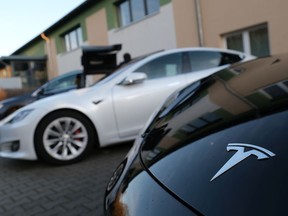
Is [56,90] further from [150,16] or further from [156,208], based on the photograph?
[156,208]

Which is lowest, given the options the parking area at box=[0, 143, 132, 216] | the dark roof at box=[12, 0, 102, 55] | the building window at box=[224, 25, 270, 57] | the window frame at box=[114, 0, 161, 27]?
the parking area at box=[0, 143, 132, 216]

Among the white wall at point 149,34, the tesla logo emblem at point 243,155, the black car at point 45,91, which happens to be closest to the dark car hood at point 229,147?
the tesla logo emblem at point 243,155

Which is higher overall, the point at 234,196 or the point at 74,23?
the point at 74,23

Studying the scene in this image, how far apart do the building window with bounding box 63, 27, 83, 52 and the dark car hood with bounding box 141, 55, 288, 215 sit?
661 inches

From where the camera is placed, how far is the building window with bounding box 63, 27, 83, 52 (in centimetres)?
1834

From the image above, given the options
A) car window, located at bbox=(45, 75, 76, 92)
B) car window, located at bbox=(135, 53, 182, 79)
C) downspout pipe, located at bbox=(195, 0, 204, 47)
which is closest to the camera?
car window, located at bbox=(135, 53, 182, 79)

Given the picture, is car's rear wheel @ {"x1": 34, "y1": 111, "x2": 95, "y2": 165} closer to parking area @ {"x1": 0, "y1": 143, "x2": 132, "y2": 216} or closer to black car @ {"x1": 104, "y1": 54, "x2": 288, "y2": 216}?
parking area @ {"x1": 0, "y1": 143, "x2": 132, "y2": 216}

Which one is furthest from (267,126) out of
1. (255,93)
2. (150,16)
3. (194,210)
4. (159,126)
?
(150,16)

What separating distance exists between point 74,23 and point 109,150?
14313mm

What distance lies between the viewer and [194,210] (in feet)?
3.60

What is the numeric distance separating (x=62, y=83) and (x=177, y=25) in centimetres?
424

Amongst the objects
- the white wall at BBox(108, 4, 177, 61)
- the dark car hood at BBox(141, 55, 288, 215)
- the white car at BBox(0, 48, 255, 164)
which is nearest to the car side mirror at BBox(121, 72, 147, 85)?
the white car at BBox(0, 48, 255, 164)

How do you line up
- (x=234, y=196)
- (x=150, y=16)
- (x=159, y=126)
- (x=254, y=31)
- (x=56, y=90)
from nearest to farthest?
(x=234, y=196) → (x=159, y=126) → (x=56, y=90) → (x=254, y=31) → (x=150, y=16)

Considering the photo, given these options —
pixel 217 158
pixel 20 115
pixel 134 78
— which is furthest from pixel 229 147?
pixel 20 115
